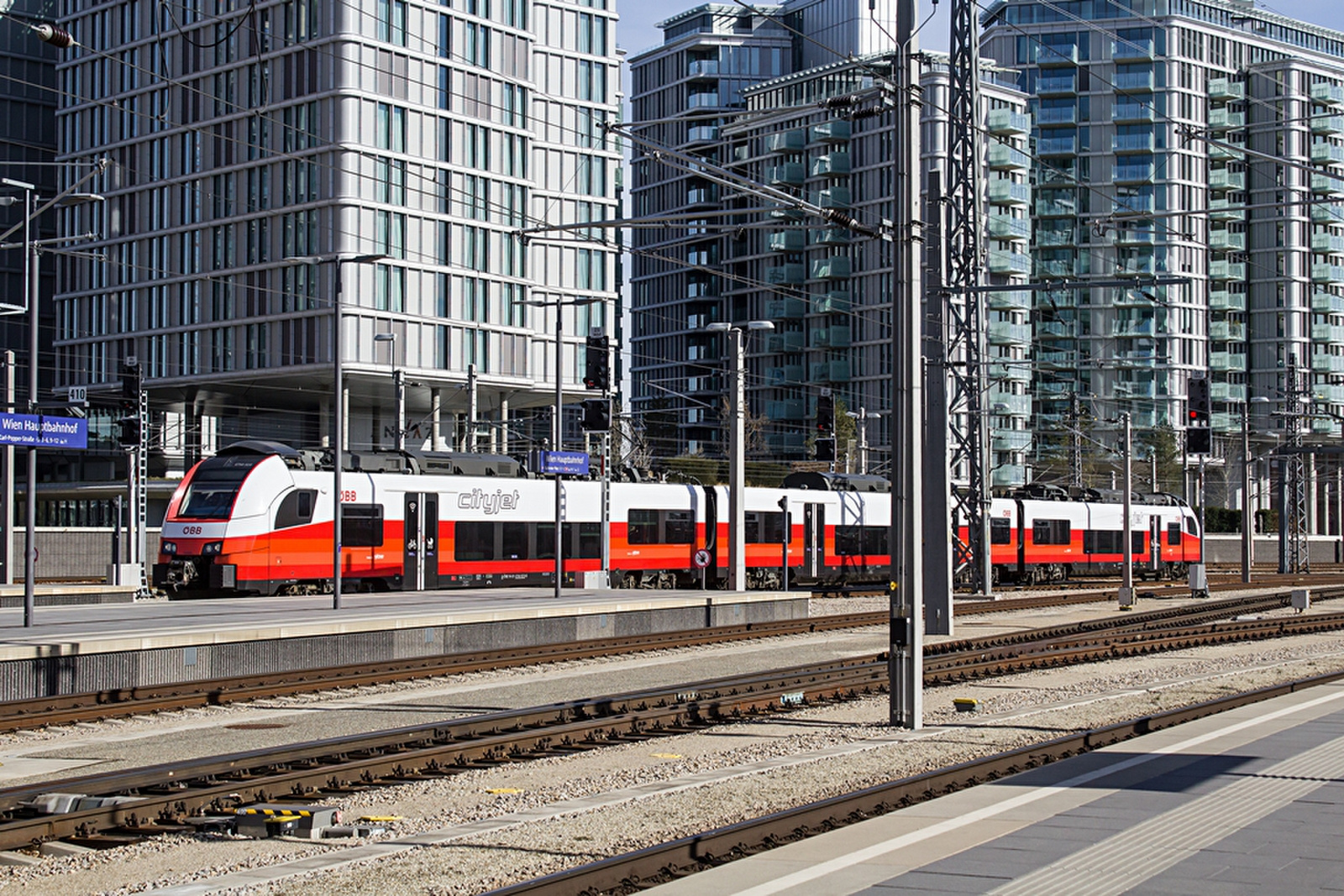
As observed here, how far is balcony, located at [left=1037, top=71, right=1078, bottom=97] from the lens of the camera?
116438mm

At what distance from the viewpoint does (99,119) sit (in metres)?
82.6

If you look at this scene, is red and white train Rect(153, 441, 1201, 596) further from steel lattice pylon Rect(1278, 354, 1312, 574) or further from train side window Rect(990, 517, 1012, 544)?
steel lattice pylon Rect(1278, 354, 1312, 574)

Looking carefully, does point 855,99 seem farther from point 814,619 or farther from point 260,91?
point 260,91

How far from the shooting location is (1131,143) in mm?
116500

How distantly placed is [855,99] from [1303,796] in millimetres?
13211

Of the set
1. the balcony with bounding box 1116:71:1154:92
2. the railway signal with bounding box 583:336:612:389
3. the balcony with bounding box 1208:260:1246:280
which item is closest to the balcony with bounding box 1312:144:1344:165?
the balcony with bounding box 1208:260:1246:280

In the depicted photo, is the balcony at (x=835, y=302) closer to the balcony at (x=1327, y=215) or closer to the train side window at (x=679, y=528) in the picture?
the balcony at (x=1327, y=215)

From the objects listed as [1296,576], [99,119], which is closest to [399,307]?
[99,119]

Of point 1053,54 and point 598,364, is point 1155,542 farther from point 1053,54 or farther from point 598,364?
point 1053,54

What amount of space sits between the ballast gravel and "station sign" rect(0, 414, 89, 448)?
6.81 m

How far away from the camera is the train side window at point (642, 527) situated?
143 feet

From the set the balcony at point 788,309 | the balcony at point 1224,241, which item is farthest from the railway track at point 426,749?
the balcony at point 1224,241

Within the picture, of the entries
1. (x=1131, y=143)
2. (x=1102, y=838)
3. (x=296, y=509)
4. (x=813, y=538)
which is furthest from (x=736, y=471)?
(x=1131, y=143)

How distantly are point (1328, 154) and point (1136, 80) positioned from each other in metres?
18.5
